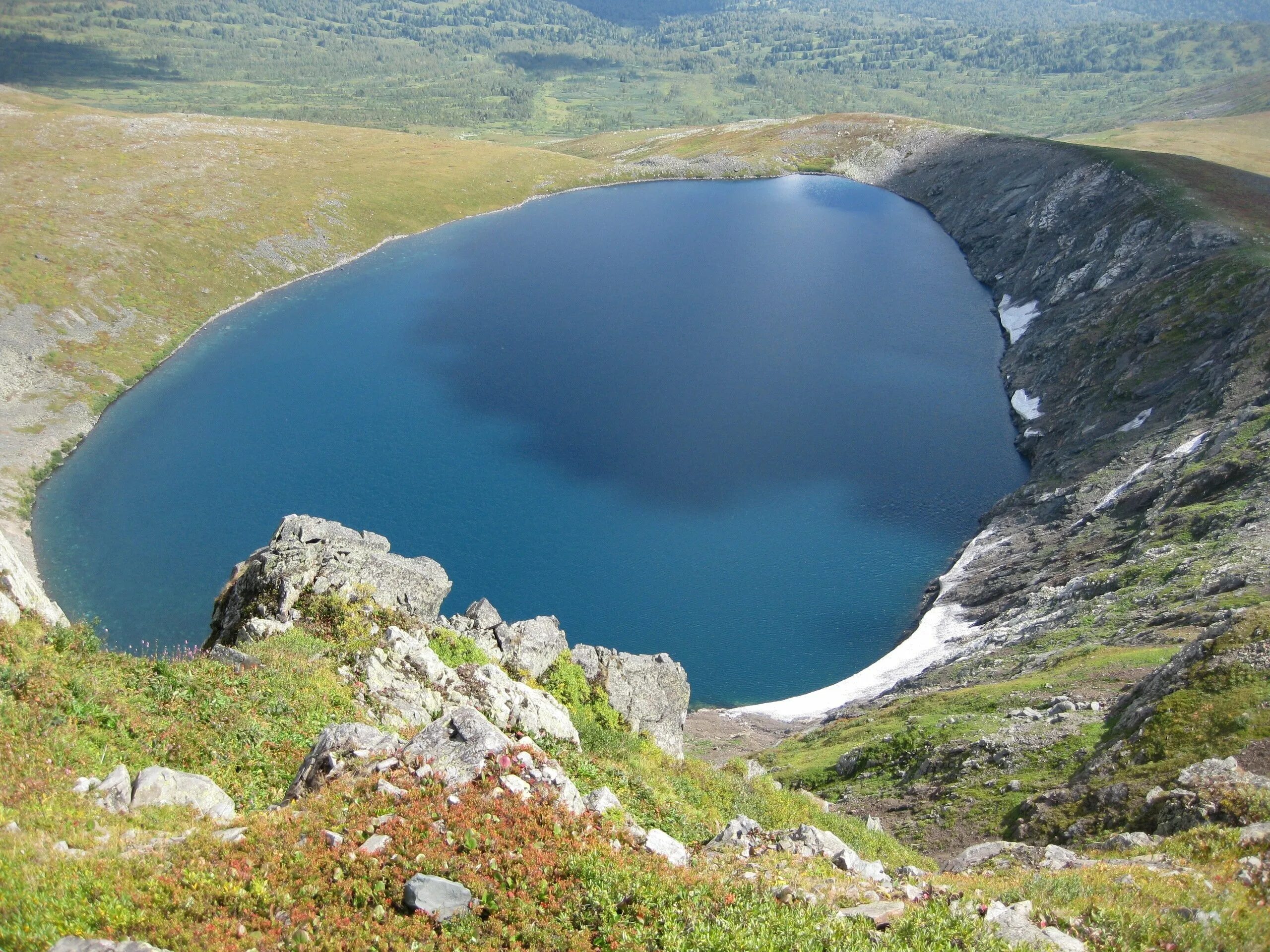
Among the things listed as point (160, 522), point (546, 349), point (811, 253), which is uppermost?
point (811, 253)

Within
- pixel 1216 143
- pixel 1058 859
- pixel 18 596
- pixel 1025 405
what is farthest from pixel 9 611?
pixel 1216 143

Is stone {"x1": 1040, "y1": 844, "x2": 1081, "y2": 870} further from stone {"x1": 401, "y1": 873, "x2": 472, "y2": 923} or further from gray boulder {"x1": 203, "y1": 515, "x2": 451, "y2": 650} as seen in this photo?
gray boulder {"x1": 203, "y1": 515, "x2": 451, "y2": 650}

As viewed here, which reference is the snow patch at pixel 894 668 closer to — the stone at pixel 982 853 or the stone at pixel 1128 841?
the stone at pixel 982 853

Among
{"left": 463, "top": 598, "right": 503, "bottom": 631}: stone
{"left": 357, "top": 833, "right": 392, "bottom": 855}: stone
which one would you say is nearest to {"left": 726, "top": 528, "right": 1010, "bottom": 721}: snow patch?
{"left": 463, "top": 598, "right": 503, "bottom": 631}: stone

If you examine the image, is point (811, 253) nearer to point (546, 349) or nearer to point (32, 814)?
point (546, 349)

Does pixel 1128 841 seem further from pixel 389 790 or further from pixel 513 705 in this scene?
pixel 389 790

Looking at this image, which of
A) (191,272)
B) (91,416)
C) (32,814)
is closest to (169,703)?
(32,814)
